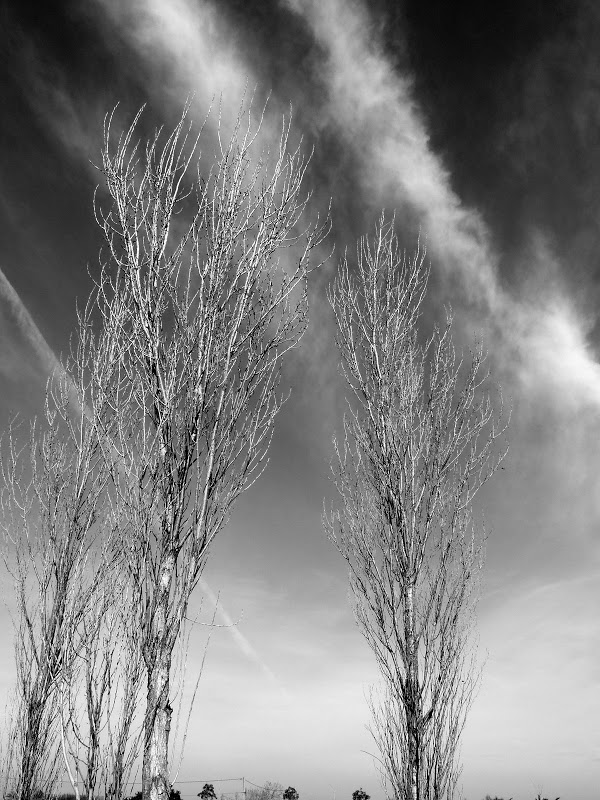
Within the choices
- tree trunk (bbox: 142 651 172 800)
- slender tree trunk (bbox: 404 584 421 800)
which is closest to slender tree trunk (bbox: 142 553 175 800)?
tree trunk (bbox: 142 651 172 800)

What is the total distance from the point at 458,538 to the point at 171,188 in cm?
496

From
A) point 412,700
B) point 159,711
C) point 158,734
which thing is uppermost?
point 412,700

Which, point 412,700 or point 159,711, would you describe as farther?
point 412,700

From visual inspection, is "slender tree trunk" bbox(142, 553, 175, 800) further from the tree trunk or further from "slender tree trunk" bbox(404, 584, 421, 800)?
"slender tree trunk" bbox(404, 584, 421, 800)

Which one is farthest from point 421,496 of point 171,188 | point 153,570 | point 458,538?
point 171,188

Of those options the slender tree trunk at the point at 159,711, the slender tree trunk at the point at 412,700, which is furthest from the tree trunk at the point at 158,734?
the slender tree trunk at the point at 412,700

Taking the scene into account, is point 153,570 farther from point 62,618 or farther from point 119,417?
point 62,618

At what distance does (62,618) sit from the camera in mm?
7062

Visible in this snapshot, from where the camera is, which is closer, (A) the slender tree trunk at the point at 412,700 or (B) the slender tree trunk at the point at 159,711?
(B) the slender tree trunk at the point at 159,711

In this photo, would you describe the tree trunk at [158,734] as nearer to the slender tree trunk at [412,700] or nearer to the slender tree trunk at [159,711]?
the slender tree trunk at [159,711]

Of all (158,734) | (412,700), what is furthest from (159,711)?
(412,700)

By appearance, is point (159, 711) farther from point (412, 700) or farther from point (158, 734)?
point (412, 700)

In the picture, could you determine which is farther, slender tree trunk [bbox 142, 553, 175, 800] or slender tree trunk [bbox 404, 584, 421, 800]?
slender tree trunk [bbox 404, 584, 421, 800]

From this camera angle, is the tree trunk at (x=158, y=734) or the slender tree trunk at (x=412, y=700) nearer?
the tree trunk at (x=158, y=734)
